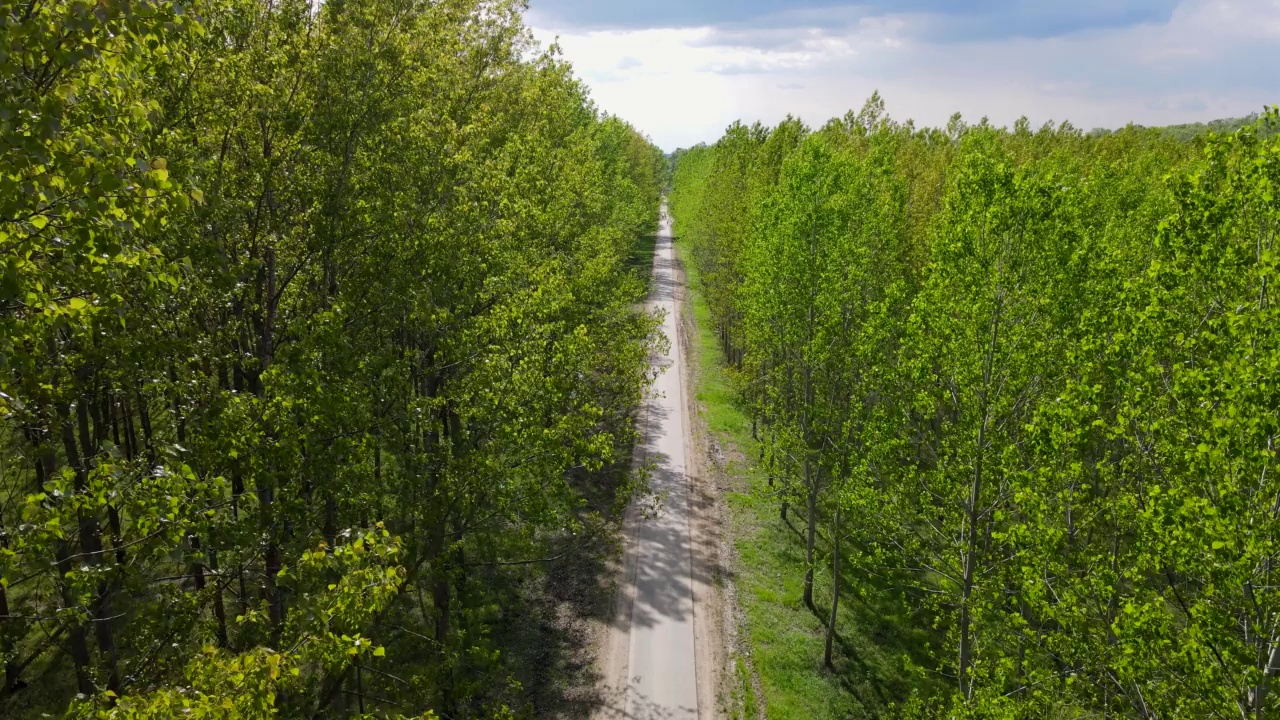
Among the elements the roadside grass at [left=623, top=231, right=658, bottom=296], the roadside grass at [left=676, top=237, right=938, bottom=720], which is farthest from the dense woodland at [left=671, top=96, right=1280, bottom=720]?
the roadside grass at [left=623, top=231, right=658, bottom=296]

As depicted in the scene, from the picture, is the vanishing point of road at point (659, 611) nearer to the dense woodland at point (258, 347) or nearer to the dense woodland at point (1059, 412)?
the dense woodland at point (258, 347)

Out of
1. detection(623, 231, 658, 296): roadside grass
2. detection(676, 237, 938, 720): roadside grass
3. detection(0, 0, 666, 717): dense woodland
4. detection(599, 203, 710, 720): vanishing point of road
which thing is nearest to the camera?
detection(0, 0, 666, 717): dense woodland

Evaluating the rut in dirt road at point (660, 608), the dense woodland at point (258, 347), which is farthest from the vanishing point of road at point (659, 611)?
the dense woodland at point (258, 347)

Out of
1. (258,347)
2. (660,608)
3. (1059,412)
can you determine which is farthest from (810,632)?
(258,347)

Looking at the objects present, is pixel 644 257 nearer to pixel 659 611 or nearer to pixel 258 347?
pixel 659 611

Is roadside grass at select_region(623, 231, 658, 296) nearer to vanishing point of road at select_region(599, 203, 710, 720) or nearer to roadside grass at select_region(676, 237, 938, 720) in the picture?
vanishing point of road at select_region(599, 203, 710, 720)
